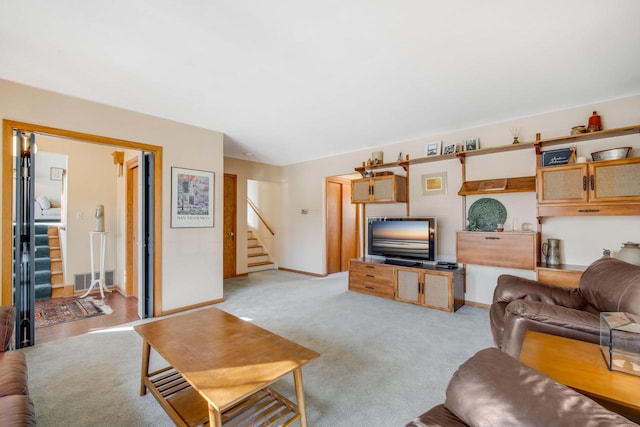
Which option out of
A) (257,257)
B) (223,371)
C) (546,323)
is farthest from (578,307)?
(257,257)

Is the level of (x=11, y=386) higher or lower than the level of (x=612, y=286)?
lower

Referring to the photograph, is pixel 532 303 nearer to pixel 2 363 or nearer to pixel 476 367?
pixel 476 367

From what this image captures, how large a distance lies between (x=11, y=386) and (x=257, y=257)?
555cm

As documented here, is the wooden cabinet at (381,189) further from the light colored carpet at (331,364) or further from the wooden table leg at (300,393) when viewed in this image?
the wooden table leg at (300,393)

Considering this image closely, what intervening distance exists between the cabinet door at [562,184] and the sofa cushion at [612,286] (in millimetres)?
1170

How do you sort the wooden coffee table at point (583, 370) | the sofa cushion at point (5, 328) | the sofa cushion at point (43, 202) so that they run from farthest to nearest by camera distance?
the sofa cushion at point (43, 202) → the sofa cushion at point (5, 328) → the wooden coffee table at point (583, 370)

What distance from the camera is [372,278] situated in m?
4.52

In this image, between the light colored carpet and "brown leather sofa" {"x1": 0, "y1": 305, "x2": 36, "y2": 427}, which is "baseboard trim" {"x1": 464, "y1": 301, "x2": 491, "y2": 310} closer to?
the light colored carpet

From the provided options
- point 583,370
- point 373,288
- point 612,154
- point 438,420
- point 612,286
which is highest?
point 612,154

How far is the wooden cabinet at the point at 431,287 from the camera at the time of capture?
376 cm

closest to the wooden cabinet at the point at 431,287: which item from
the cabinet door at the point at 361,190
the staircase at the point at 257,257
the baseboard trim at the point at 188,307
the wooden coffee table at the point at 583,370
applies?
the cabinet door at the point at 361,190

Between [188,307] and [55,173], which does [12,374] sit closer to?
[188,307]

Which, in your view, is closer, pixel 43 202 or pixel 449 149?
pixel 449 149

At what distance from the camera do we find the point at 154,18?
6.11 feet
